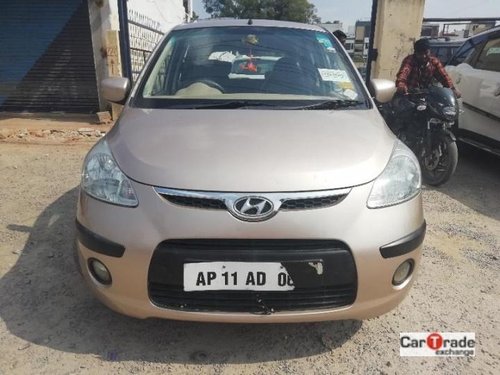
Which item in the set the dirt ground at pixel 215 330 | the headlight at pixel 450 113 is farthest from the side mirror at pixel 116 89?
the headlight at pixel 450 113

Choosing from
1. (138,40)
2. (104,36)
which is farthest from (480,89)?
(138,40)

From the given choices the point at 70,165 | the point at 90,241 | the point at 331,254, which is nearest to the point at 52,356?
the point at 90,241

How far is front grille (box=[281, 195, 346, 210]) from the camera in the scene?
1.91 meters

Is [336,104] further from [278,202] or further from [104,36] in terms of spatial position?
[104,36]

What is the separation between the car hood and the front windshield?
22 cm

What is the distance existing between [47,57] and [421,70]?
6272mm

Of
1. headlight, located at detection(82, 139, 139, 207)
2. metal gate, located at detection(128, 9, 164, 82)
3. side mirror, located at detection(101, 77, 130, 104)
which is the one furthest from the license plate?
metal gate, located at detection(128, 9, 164, 82)

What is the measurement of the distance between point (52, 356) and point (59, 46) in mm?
7245

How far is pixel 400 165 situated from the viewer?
7.29 ft

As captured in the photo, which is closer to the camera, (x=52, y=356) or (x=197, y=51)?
(x=52, y=356)

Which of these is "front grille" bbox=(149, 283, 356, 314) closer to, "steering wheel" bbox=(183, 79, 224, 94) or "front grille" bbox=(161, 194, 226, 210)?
"front grille" bbox=(161, 194, 226, 210)

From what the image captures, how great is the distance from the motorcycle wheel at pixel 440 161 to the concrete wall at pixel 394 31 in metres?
3.81

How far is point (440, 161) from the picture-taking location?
190 inches

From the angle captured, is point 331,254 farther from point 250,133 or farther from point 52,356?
point 52,356
